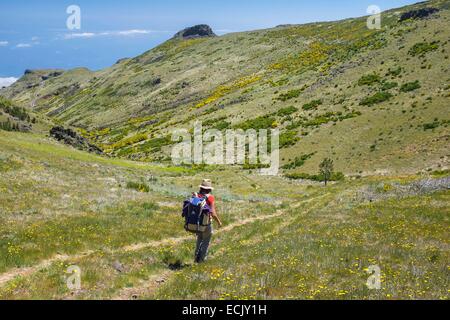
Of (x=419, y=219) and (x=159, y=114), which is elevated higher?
(x=159, y=114)

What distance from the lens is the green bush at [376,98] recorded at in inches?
2586

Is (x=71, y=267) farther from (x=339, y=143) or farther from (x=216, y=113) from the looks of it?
(x=216, y=113)

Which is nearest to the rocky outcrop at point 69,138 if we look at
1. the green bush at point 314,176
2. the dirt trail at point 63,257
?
the green bush at point 314,176

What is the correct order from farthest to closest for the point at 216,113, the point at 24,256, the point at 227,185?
the point at 216,113 < the point at 227,185 < the point at 24,256

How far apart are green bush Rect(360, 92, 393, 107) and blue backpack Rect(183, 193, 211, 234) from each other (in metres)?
58.1

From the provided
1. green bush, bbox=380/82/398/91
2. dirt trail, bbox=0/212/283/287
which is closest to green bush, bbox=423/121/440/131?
green bush, bbox=380/82/398/91

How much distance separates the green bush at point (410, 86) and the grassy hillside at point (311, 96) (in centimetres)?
17

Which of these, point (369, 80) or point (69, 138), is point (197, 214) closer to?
point (69, 138)

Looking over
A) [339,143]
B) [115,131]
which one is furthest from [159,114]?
[339,143]

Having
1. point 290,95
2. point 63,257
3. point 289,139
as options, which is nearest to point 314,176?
point 289,139

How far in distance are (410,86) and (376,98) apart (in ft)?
17.5

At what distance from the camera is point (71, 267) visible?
42.6 ft

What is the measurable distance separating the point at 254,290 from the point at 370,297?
2.70 meters

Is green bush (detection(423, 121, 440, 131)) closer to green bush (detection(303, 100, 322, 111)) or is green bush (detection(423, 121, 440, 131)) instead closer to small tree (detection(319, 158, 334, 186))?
small tree (detection(319, 158, 334, 186))
